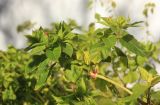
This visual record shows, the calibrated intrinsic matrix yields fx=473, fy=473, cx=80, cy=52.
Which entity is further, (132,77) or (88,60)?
(132,77)

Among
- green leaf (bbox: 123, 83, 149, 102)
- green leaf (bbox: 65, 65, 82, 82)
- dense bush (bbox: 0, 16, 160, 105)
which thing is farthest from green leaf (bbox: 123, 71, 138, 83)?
green leaf (bbox: 123, 83, 149, 102)

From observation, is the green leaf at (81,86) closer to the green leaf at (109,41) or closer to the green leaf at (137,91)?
the green leaf at (109,41)

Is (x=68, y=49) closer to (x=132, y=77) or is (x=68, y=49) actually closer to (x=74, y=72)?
(x=74, y=72)

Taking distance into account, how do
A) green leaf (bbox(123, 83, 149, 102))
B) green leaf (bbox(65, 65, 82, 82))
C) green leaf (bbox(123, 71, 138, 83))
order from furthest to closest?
green leaf (bbox(123, 71, 138, 83)) → green leaf (bbox(65, 65, 82, 82)) → green leaf (bbox(123, 83, 149, 102))

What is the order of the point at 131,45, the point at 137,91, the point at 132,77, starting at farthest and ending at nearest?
the point at 132,77 → the point at 131,45 → the point at 137,91

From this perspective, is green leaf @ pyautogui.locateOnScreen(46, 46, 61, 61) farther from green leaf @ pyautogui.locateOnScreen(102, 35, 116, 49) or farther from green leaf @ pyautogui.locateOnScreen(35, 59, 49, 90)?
green leaf @ pyautogui.locateOnScreen(102, 35, 116, 49)

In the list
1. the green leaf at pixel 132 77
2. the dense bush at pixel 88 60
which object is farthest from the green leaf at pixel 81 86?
the green leaf at pixel 132 77

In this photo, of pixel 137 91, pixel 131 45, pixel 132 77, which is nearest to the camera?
pixel 137 91

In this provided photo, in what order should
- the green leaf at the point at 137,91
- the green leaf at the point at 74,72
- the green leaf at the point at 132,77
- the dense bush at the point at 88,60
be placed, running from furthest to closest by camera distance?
1. the green leaf at the point at 132,77
2. the green leaf at the point at 74,72
3. the dense bush at the point at 88,60
4. the green leaf at the point at 137,91

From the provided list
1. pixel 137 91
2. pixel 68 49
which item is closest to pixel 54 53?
pixel 68 49

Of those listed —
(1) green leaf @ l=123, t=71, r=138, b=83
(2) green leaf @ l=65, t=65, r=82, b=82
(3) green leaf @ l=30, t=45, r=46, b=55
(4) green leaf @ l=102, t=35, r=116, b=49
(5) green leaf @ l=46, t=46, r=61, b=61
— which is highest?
(4) green leaf @ l=102, t=35, r=116, b=49

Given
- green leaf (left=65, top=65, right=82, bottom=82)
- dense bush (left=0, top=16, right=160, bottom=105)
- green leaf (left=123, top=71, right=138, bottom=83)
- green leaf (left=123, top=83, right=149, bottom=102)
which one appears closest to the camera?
green leaf (left=123, top=83, right=149, bottom=102)
